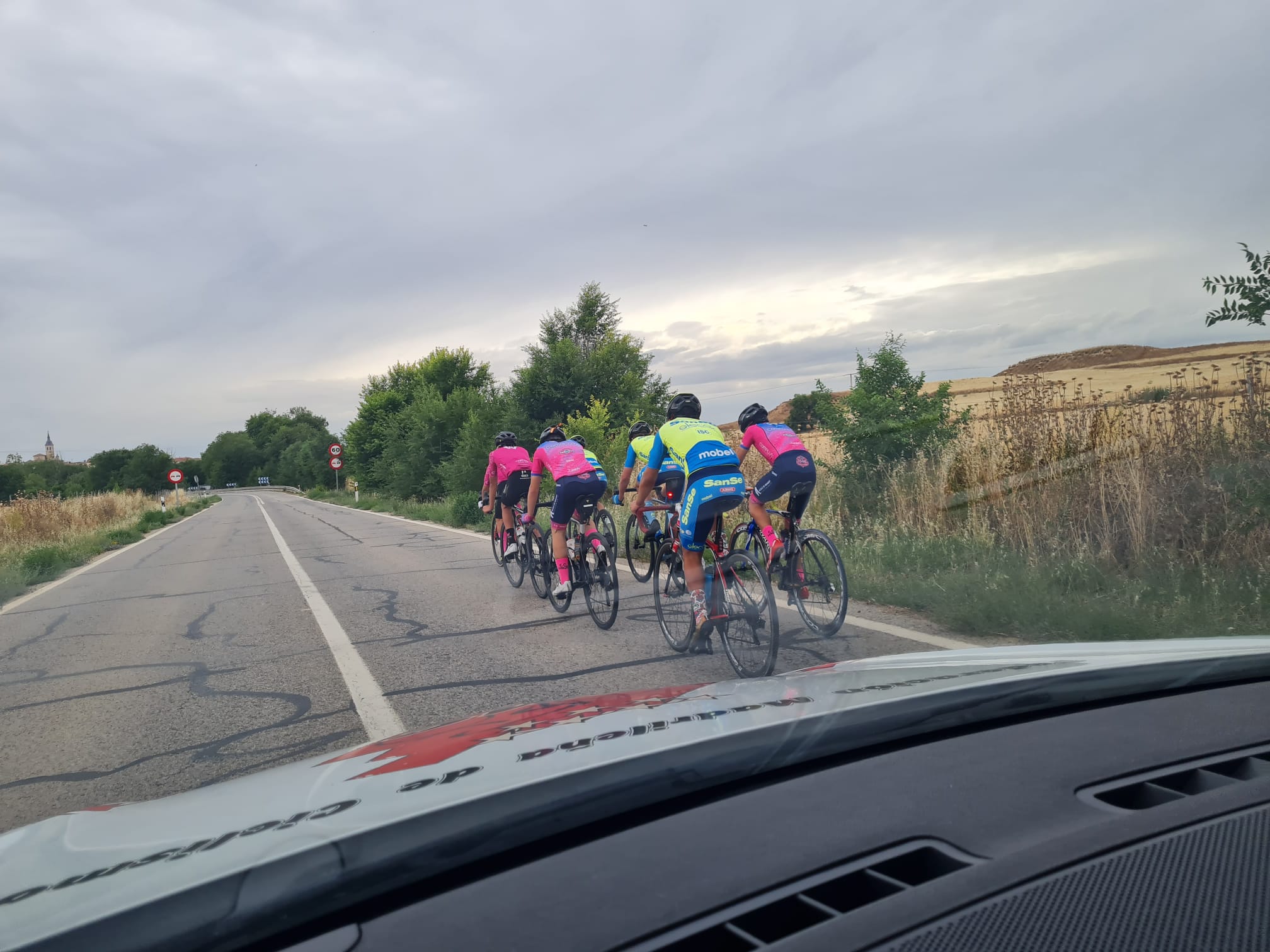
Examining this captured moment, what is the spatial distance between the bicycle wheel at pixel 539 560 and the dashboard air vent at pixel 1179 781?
689 centimetres

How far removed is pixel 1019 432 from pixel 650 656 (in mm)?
5731

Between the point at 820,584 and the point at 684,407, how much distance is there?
5.58ft

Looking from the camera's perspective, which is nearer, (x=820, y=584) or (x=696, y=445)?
(x=696, y=445)

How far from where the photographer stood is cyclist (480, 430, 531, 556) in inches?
379

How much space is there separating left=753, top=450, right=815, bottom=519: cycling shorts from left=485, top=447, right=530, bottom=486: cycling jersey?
3.86 meters

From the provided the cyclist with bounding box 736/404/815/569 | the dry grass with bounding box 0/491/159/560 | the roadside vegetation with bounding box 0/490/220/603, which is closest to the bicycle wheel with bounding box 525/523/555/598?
the cyclist with bounding box 736/404/815/569

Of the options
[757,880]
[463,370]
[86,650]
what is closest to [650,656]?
[757,880]

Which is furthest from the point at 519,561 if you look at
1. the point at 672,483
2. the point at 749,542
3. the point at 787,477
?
the point at 787,477

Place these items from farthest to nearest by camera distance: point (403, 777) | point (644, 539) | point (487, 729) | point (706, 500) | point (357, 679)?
1. point (644, 539)
2. point (357, 679)
3. point (706, 500)
4. point (487, 729)
5. point (403, 777)

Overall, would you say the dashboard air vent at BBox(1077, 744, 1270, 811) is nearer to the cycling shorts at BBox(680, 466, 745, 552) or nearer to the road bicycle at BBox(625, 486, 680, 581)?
the cycling shorts at BBox(680, 466, 745, 552)

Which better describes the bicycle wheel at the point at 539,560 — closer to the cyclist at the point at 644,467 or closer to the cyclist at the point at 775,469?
the cyclist at the point at 644,467

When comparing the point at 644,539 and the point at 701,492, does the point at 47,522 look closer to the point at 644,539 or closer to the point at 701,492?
the point at 644,539

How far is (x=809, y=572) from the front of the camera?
21.0 feet

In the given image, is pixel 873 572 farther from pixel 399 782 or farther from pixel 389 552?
pixel 389 552
